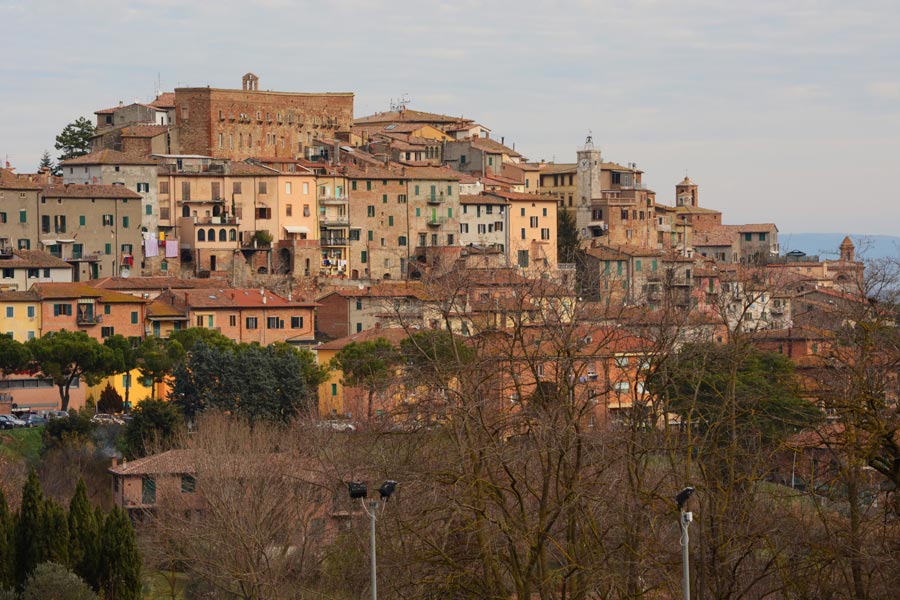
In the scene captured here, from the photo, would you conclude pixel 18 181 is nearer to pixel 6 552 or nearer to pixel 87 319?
pixel 87 319

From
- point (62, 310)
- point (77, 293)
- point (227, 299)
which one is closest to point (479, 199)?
point (227, 299)

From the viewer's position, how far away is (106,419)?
55.4 metres

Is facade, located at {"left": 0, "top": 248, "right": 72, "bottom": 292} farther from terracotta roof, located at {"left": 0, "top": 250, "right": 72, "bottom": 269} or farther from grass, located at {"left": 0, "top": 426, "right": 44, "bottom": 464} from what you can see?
grass, located at {"left": 0, "top": 426, "right": 44, "bottom": 464}

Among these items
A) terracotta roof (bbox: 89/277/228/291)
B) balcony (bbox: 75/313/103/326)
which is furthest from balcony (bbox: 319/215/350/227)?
balcony (bbox: 75/313/103/326)

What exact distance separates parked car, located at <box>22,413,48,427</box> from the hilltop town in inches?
19.2

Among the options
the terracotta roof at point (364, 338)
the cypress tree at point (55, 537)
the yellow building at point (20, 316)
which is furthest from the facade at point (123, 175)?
the cypress tree at point (55, 537)

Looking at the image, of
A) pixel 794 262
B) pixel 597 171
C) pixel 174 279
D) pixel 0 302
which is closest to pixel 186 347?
pixel 0 302

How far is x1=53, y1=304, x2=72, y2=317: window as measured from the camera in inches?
2495

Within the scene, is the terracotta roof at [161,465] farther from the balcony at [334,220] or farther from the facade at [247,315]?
the balcony at [334,220]

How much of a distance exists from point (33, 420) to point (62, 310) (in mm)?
8636

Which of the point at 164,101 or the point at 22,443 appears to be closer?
the point at 22,443

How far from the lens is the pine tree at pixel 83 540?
32125mm

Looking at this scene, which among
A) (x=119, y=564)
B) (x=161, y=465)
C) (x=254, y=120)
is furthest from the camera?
(x=254, y=120)

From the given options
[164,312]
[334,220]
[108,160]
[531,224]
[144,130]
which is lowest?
[164,312]
